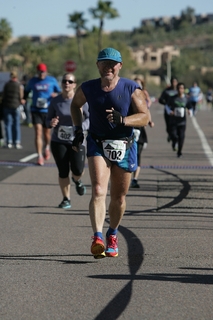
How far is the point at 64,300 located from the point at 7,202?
226 inches

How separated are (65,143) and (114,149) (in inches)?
138

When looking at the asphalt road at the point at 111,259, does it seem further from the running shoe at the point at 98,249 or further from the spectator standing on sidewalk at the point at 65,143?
the spectator standing on sidewalk at the point at 65,143

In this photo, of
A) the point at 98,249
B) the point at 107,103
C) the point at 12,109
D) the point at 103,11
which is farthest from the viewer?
the point at 103,11

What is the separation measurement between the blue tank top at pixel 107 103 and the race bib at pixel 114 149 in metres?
0.07

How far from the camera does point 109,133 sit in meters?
7.88

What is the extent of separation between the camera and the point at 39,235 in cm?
908

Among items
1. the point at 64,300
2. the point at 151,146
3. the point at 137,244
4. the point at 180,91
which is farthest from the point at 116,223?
the point at 151,146

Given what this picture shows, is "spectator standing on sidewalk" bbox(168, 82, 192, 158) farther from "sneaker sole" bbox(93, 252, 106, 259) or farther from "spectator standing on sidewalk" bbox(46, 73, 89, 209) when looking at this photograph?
"sneaker sole" bbox(93, 252, 106, 259)

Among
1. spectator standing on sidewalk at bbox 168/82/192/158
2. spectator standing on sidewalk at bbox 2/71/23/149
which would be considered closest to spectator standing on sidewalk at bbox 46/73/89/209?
spectator standing on sidewalk at bbox 168/82/192/158

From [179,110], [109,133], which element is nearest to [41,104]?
[179,110]

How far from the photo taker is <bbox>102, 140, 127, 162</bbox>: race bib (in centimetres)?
783

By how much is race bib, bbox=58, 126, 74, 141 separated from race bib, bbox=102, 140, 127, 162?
345cm

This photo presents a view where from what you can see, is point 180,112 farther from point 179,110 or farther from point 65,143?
point 65,143

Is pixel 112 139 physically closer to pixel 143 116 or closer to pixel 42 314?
pixel 143 116
